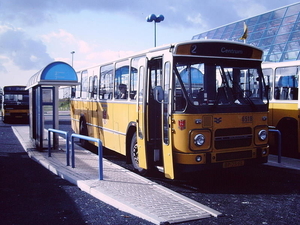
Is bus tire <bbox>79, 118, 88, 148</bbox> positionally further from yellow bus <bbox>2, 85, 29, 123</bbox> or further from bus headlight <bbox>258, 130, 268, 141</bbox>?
yellow bus <bbox>2, 85, 29, 123</bbox>

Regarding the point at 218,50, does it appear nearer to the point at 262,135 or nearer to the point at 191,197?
the point at 262,135

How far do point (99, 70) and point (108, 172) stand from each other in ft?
15.8

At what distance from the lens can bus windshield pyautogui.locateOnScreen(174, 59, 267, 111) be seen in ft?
24.4

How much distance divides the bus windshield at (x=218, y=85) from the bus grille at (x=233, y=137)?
0.49 m

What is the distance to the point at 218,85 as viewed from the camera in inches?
305

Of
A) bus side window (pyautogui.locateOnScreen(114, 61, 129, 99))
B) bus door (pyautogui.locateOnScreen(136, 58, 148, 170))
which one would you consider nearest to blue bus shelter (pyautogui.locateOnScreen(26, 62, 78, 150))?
bus side window (pyautogui.locateOnScreen(114, 61, 129, 99))

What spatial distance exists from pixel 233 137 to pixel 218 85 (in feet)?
3.56

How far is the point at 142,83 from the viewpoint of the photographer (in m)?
8.89

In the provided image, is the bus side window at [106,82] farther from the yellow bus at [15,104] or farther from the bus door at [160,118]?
the yellow bus at [15,104]

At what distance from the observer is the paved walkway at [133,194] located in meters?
5.69

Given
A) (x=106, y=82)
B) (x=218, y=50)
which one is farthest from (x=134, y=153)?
(x=106, y=82)

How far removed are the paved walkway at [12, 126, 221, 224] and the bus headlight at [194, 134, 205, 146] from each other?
1061 millimetres

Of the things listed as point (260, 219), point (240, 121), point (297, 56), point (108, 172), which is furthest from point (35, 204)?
point (297, 56)

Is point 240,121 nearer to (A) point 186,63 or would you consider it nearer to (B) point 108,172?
(A) point 186,63
